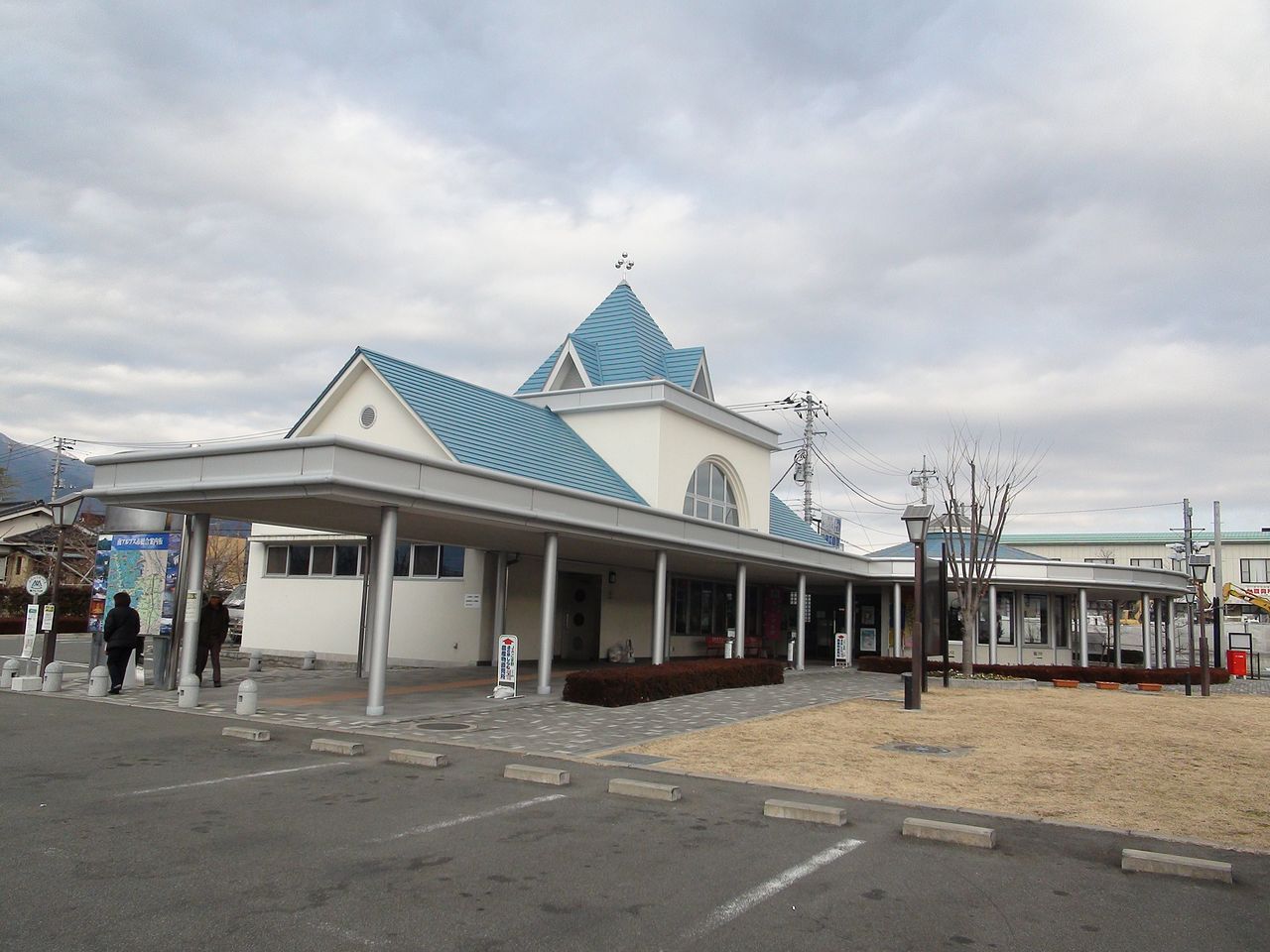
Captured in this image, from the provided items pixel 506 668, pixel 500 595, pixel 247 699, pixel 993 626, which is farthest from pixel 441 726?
pixel 993 626

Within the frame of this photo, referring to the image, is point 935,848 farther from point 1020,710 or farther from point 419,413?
point 419,413

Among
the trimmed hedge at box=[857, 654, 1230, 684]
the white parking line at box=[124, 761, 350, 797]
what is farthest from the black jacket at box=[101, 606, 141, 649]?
the trimmed hedge at box=[857, 654, 1230, 684]

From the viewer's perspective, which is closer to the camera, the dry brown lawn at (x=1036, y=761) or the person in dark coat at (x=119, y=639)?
the dry brown lawn at (x=1036, y=761)

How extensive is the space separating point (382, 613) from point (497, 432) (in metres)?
8.33

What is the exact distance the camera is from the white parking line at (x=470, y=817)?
7.00 meters

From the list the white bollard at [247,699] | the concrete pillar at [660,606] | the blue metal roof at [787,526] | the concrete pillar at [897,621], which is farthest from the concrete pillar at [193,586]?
the concrete pillar at [897,621]

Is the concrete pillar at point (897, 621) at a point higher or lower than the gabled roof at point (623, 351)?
lower

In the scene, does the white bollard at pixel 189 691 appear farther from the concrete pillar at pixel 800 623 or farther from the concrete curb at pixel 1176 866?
the concrete pillar at pixel 800 623

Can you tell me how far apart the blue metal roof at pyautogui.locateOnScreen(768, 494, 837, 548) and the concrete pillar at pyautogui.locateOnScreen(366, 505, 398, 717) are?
19853 mm

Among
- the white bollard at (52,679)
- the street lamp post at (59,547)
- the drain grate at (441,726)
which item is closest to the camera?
the drain grate at (441,726)

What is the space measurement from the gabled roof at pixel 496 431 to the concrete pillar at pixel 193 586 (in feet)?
15.6

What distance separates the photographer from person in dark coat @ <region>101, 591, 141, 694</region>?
1609 cm

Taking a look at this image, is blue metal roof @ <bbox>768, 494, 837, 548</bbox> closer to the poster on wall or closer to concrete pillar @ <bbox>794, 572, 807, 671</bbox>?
concrete pillar @ <bbox>794, 572, 807, 671</bbox>

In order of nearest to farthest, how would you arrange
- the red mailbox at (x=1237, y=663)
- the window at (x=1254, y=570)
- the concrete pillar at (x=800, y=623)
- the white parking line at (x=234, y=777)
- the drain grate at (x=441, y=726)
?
the white parking line at (x=234, y=777), the drain grate at (x=441, y=726), the concrete pillar at (x=800, y=623), the red mailbox at (x=1237, y=663), the window at (x=1254, y=570)
